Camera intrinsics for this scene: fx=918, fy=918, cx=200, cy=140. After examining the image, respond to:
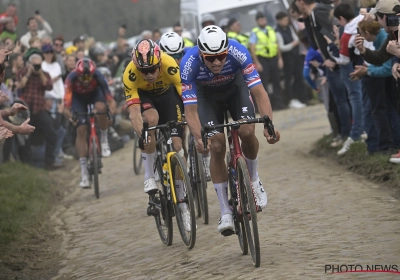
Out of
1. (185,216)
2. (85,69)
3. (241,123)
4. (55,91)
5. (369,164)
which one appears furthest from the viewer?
(55,91)

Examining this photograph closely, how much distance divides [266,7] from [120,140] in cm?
612

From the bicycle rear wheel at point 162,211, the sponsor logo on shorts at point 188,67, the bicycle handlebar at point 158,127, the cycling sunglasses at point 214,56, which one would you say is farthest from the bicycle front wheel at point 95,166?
the cycling sunglasses at point 214,56

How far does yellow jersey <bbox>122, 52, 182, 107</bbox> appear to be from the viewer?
35.9 feet

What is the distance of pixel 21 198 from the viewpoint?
45.7 feet

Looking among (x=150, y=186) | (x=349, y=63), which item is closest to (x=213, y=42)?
(x=150, y=186)

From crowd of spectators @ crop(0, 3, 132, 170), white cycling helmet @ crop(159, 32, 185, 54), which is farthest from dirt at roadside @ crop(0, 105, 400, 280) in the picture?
crowd of spectators @ crop(0, 3, 132, 170)

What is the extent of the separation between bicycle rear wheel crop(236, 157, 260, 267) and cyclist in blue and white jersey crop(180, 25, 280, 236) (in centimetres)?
45

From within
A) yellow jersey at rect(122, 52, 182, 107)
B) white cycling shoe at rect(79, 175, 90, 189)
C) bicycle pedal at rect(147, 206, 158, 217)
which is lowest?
white cycling shoe at rect(79, 175, 90, 189)

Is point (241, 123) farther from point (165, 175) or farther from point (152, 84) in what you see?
point (152, 84)

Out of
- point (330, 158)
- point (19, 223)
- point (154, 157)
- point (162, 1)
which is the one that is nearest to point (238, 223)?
point (154, 157)

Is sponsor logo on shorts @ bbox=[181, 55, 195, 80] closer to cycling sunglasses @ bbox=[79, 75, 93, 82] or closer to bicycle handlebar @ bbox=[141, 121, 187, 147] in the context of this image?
bicycle handlebar @ bbox=[141, 121, 187, 147]

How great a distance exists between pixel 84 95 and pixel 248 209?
7755mm

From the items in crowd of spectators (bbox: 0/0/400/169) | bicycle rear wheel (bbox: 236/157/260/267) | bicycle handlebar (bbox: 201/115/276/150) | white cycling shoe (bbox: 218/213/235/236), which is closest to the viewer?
bicycle rear wheel (bbox: 236/157/260/267)

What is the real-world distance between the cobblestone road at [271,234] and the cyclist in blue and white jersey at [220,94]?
616 mm
